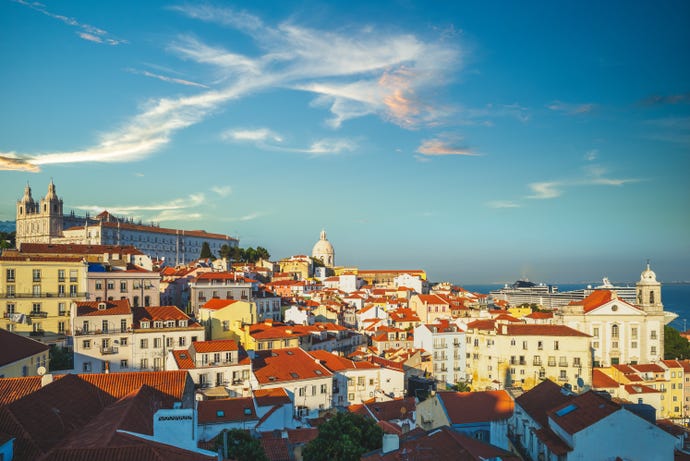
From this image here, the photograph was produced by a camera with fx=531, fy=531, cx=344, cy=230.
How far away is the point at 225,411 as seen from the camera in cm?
2962

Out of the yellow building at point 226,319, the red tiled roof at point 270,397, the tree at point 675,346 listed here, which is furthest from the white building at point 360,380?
the tree at point 675,346

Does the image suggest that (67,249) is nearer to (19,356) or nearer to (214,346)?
(214,346)

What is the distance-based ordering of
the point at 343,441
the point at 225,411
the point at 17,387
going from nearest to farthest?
the point at 343,441 < the point at 17,387 < the point at 225,411

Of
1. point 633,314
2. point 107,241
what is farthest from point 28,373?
point 107,241

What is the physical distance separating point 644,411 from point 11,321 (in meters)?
45.8

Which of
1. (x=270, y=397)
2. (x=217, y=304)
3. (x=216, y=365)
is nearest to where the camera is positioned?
(x=270, y=397)

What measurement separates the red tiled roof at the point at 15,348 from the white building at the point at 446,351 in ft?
120

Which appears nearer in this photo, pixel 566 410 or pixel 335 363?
pixel 566 410

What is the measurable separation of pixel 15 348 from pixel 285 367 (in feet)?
58.0

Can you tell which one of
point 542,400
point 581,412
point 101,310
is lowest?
point 542,400

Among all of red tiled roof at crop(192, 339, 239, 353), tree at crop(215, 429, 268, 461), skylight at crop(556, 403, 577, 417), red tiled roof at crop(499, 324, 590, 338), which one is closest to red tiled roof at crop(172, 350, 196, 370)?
red tiled roof at crop(192, 339, 239, 353)

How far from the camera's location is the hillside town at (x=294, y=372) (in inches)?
731

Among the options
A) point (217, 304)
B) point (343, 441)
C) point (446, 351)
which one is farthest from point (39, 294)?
point (446, 351)

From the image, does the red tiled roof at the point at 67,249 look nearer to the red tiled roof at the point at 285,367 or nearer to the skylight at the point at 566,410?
the red tiled roof at the point at 285,367
